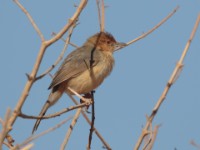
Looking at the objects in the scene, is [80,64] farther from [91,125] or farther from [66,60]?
[91,125]

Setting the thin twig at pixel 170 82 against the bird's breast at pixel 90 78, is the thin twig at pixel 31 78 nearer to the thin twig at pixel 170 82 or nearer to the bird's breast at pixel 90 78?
the thin twig at pixel 170 82

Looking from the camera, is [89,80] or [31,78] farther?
[89,80]

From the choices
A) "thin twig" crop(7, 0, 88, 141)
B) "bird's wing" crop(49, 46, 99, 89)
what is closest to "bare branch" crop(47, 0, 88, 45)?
"thin twig" crop(7, 0, 88, 141)

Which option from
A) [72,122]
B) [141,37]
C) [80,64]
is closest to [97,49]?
[80,64]

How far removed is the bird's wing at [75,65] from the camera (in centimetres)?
627

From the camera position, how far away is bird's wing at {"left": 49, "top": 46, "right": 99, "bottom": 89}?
627cm

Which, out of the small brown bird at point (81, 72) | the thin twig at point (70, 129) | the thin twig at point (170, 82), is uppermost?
the small brown bird at point (81, 72)

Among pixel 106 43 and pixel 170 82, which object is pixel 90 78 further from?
pixel 170 82

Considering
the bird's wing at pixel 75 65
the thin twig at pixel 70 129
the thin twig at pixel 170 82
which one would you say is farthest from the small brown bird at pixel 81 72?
the thin twig at pixel 170 82

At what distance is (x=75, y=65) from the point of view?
6.40 meters

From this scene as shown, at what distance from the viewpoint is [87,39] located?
7367mm

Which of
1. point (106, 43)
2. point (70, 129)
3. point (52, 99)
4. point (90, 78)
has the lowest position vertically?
point (70, 129)

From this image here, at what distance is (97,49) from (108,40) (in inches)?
9.0

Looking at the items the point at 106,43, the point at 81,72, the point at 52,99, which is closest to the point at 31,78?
the point at 52,99
